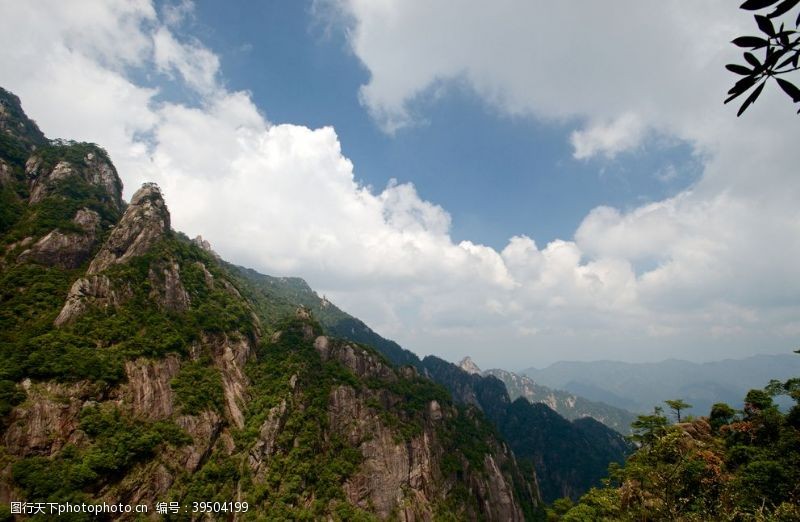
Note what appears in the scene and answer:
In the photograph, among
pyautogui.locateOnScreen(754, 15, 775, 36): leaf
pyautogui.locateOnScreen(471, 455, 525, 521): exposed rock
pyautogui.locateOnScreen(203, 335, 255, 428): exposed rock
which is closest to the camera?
pyautogui.locateOnScreen(754, 15, 775, 36): leaf

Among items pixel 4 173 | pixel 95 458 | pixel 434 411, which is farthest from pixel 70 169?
pixel 434 411

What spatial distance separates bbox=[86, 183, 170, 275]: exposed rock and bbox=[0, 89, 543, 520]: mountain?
0.41 meters

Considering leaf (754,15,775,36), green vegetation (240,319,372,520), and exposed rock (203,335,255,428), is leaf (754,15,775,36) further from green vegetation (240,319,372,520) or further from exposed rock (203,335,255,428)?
exposed rock (203,335,255,428)

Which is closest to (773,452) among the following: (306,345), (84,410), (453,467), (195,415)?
(453,467)

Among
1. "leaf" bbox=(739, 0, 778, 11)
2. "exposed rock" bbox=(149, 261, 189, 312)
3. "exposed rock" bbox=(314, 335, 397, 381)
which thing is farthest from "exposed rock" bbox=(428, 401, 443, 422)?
"leaf" bbox=(739, 0, 778, 11)

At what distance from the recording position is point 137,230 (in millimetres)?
87875

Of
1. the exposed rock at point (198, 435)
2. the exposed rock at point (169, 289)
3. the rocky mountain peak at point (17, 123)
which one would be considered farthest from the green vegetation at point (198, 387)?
the rocky mountain peak at point (17, 123)

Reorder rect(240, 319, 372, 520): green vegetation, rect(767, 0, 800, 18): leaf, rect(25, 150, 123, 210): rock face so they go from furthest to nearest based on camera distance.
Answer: rect(25, 150, 123, 210): rock face → rect(240, 319, 372, 520): green vegetation → rect(767, 0, 800, 18): leaf

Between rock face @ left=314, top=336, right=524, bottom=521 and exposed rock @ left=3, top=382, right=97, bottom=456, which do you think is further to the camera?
rock face @ left=314, top=336, right=524, bottom=521

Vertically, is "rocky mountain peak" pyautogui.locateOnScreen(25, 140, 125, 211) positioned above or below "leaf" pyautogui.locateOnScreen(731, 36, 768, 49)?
above

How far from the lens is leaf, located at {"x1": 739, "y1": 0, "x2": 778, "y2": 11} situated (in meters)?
3.42

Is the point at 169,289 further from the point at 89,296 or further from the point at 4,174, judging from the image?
the point at 4,174

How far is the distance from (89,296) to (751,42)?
84888 millimetres

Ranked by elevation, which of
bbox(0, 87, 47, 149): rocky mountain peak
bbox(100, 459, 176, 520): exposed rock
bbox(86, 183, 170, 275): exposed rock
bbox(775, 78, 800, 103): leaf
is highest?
bbox(0, 87, 47, 149): rocky mountain peak
